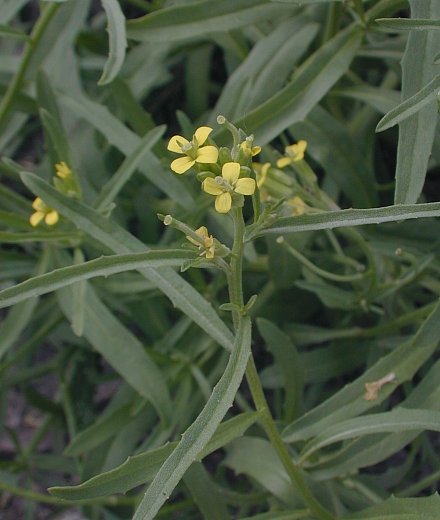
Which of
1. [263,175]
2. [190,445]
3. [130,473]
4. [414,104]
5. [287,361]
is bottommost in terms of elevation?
[287,361]

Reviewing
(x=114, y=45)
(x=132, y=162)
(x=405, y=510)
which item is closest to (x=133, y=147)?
(x=132, y=162)

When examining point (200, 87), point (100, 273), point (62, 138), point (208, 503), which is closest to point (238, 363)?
point (100, 273)

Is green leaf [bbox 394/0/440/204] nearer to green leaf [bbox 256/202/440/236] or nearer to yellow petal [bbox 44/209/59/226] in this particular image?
green leaf [bbox 256/202/440/236]

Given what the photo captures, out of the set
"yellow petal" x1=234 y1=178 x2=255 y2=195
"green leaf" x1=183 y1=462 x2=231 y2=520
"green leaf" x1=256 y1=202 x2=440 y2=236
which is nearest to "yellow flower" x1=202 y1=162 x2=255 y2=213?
"yellow petal" x1=234 y1=178 x2=255 y2=195

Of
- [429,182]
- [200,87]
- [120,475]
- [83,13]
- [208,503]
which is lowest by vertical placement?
[208,503]

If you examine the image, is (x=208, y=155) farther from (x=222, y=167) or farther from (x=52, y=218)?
(x=52, y=218)

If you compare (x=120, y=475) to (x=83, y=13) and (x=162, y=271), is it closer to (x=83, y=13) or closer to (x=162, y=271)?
(x=162, y=271)
